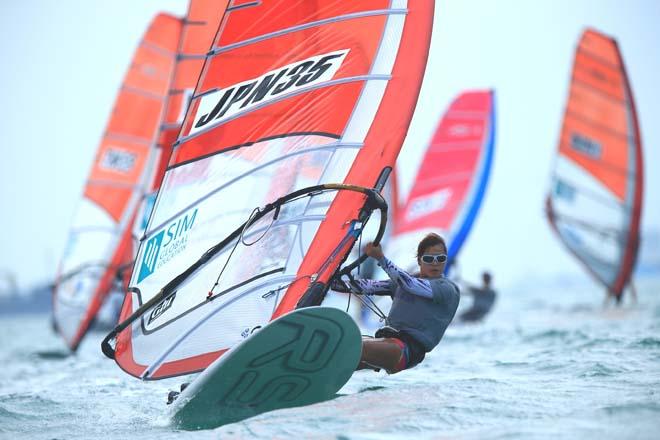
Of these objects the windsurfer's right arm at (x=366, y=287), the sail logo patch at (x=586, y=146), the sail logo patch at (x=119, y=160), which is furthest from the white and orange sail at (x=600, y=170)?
the windsurfer's right arm at (x=366, y=287)

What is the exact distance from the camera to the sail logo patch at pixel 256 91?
5.11m

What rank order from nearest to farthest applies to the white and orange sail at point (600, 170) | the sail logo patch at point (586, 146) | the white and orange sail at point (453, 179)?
the white and orange sail at point (453, 179) < the white and orange sail at point (600, 170) < the sail logo patch at point (586, 146)

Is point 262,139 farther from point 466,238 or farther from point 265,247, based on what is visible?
point 466,238

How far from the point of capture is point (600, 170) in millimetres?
17031

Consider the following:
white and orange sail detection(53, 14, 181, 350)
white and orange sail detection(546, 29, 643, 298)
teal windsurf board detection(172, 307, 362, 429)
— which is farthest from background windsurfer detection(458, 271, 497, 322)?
teal windsurf board detection(172, 307, 362, 429)

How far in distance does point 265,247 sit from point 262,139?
0.69 metres

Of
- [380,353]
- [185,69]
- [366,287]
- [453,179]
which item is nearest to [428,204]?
[453,179]

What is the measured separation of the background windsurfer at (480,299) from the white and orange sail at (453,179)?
1.15 meters

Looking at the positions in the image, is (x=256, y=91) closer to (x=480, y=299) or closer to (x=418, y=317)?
(x=418, y=317)

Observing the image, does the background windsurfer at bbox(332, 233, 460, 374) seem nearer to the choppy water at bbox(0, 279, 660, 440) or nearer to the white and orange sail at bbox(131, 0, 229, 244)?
the choppy water at bbox(0, 279, 660, 440)

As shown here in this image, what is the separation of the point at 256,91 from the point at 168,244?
3.51ft

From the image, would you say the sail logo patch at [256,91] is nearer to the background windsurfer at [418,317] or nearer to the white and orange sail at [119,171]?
the background windsurfer at [418,317]

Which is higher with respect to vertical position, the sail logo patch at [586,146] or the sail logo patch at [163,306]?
the sail logo patch at [586,146]

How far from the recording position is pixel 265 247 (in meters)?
4.88
